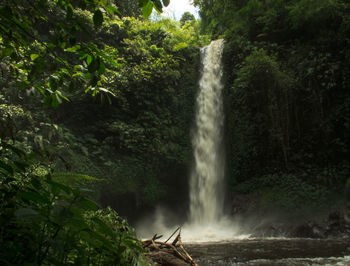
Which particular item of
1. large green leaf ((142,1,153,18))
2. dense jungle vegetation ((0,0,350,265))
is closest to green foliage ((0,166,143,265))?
large green leaf ((142,1,153,18))

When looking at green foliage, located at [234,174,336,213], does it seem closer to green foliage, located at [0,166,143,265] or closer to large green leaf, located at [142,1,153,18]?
large green leaf, located at [142,1,153,18]

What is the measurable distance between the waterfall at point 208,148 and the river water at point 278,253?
15.3ft

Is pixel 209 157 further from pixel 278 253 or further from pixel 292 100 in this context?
pixel 278 253

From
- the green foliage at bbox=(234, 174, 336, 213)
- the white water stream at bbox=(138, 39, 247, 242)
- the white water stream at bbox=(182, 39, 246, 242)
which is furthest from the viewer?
the white water stream at bbox=(182, 39, 246, 242)

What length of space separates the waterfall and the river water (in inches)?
183

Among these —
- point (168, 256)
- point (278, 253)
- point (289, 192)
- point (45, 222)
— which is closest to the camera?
Result: point (45, 222)

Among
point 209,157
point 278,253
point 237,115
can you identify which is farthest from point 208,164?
point 278,253

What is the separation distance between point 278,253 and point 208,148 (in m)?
7.00

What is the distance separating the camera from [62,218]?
2.93 ft

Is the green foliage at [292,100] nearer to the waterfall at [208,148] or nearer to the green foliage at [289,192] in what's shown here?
the green foliage at [289,192]

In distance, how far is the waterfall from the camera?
11.4 meters

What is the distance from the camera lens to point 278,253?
5527mm

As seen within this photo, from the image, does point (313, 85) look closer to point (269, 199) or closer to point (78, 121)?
point (269, 199)

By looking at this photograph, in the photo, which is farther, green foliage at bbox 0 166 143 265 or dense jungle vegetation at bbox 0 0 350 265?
dense jungle vegetation at bbox 0 0 350 265
